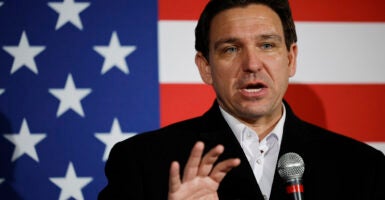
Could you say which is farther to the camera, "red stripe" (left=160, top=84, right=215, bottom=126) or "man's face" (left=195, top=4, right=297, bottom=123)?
"red stripe" (left=160, top=84, right=215, bottom=126)

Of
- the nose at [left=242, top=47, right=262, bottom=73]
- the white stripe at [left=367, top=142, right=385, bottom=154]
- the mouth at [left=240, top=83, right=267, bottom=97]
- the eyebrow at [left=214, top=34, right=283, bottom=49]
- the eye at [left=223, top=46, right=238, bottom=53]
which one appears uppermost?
the eyebrow at [left=214, top=34, right=283, bottom=49]

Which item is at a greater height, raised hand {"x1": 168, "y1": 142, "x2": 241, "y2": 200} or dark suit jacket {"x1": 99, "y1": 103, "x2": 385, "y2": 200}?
raised hand {"x1": 168, "y1": 142, "x2": 241, "y2": 200}

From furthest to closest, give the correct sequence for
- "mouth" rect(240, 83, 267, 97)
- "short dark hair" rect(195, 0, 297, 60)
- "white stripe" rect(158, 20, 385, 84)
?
1. "white stripe" rect(158, 20, 385, 84)
2. "short dark hair" rect(195, 0, 297, 60)
3. "mouth" rect(240, 83, 267, 97)

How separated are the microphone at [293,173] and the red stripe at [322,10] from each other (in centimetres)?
95

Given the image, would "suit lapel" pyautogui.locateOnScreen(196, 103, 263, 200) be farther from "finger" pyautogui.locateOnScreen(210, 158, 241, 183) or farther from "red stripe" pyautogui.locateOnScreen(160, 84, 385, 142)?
"red stripe" pyautogui.locateOnScreen(160, 84, 385, 142)

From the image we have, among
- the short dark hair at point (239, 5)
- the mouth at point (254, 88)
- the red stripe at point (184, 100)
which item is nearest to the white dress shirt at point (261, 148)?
the mouth at point (254, 88)

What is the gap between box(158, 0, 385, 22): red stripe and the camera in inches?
78.8

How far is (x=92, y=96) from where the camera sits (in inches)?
75.5

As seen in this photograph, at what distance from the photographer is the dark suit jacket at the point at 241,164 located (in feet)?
4.61

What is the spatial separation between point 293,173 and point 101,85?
0.97 metres

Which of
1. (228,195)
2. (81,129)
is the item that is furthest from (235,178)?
(81,129)

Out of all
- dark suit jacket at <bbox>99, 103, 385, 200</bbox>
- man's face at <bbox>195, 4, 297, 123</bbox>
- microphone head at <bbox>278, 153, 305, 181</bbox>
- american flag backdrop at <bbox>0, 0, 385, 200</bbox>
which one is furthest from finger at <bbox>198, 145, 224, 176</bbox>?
american flag backdrop at <bbox>0, 0, 385, 200</bbox>

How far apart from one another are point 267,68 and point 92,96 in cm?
69

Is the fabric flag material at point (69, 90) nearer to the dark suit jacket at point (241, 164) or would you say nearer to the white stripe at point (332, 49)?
the white stripe at point (332, 49)
